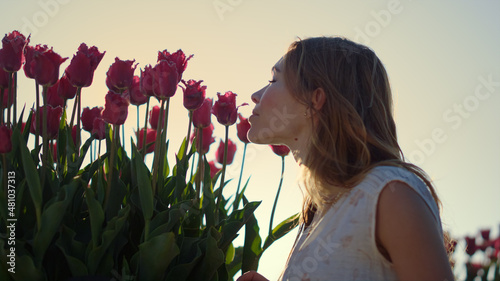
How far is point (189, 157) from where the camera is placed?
2.23 m

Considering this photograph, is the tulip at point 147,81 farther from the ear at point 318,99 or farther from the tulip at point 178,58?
the ear at point 318,99

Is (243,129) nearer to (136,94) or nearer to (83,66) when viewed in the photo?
(136,94)

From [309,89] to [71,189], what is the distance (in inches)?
28.5

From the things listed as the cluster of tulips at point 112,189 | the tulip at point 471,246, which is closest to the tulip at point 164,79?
the cluster of tulips at point 112,189

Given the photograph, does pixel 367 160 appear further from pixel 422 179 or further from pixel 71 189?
pixel 71 189

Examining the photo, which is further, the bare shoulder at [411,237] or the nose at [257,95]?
the nose at [257,95]

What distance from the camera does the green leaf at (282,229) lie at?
2.13 metres

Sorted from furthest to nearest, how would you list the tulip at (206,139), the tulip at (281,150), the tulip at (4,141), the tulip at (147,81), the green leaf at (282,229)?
the tulip at (281,150)
the tulip at (206,139)
the green leaf at (282,229)
the tulip at (147,81)
the tulip at (4,141)

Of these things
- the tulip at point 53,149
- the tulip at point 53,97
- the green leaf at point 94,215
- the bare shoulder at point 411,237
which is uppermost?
the tulip at point 53,97

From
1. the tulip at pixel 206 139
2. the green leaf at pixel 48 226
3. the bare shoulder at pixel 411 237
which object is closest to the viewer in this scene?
the bare shoulder at pixel 411 237

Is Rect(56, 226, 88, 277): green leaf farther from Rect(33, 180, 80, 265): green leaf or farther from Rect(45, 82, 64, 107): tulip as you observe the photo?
Rect(45, 82, 64, 107): tulip

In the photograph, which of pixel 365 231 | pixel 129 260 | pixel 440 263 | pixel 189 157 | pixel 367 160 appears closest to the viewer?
pixel 440 263

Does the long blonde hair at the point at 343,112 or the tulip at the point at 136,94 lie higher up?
the tulip at the point at 136,94

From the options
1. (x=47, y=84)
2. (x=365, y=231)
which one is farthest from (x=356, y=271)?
(x=47, y=84)
